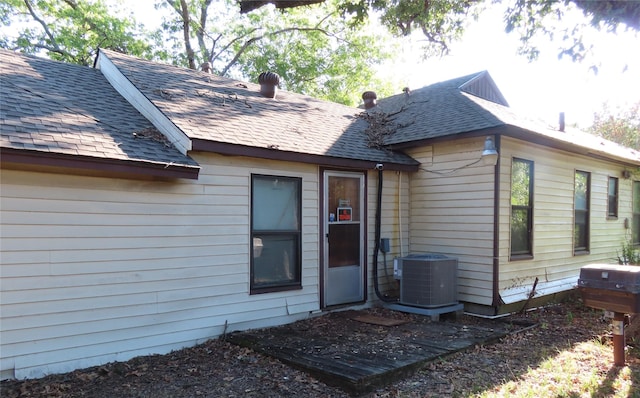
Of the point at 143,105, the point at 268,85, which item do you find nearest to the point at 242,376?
the point at 143,105

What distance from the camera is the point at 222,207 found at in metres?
5.61

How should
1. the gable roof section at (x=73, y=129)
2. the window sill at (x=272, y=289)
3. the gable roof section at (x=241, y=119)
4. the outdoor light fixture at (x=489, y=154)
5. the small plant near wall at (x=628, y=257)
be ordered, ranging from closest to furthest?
the gable roof section at (x=73, y=129)
the gable roof section at (x=241, y=119)
the window sill at (x=272, y=289)
the outdoor light fixture at (x=489, y=154)
the small plant near wall at (x=628, y=257)

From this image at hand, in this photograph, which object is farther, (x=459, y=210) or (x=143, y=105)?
(x=459, y=210)

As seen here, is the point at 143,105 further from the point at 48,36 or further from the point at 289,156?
the point at 48,36

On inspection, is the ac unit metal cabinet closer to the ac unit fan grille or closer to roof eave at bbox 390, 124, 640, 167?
the ac unit fan grille

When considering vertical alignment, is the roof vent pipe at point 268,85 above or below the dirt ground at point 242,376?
above

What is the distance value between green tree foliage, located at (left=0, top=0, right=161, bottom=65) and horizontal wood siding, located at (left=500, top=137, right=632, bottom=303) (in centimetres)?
1755

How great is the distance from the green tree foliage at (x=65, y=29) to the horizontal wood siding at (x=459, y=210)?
53.2 ft

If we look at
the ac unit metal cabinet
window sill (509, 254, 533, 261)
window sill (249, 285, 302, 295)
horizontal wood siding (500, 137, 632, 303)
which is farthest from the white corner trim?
window sill (509, 254, 533, 261)

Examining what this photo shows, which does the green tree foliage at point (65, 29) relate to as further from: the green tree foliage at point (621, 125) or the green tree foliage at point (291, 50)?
the green tree foliage at point (621, 125)

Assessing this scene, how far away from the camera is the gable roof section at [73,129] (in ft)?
13.4

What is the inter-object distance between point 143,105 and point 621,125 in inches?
1082

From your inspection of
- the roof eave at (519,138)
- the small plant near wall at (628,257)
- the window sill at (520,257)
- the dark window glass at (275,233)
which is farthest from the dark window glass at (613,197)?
the dark window glass at (275,233)

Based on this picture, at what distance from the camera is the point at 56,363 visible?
4.29 meters
